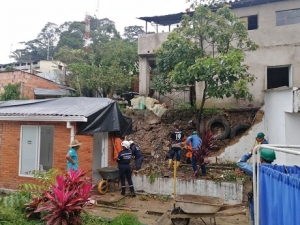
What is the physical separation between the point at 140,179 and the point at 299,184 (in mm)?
6833

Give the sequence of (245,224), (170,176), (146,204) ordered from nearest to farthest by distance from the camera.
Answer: (245,224) → (146,204) → (170,176)

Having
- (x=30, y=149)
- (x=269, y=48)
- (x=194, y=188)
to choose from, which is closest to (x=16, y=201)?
(x=30, y=149)

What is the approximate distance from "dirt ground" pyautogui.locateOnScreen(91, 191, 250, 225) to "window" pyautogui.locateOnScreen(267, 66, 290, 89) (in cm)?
1017

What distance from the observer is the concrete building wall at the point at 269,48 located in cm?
1425

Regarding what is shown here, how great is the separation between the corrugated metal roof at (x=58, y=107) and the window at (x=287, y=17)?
11090mm

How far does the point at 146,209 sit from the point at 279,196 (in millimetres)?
5003

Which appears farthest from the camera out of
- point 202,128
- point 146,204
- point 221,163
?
point 202,128

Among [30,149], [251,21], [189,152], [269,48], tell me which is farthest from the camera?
[251,21]

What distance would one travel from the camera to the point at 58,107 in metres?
9.50

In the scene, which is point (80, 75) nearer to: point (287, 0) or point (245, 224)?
point (287, 0)

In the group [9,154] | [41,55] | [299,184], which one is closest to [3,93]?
[9,154]

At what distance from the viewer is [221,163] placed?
11648mm

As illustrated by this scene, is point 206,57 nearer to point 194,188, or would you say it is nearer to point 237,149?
point 237,149

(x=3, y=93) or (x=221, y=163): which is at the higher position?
(x=3, y=93)
